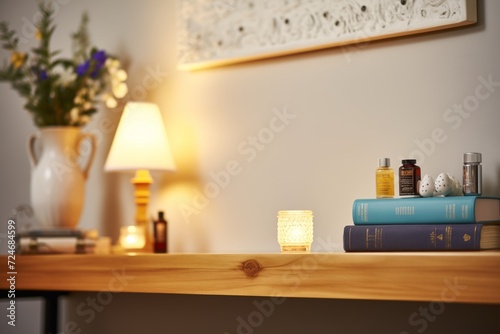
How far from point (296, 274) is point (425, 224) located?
30 centimetres

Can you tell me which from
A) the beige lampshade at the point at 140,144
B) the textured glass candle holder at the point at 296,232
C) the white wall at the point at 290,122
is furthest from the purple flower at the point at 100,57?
the textured glass candle holder at the point at 296,232

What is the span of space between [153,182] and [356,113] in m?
0.79

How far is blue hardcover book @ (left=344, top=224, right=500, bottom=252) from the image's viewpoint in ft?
5.16

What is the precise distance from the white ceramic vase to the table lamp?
204 millimetres

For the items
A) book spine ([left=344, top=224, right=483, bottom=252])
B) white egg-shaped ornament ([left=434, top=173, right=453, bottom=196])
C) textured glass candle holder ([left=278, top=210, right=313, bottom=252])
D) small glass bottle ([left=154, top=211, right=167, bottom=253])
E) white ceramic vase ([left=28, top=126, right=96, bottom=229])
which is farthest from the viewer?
white ceramic vase ([left=28, top=126, right=96, bottom=229])

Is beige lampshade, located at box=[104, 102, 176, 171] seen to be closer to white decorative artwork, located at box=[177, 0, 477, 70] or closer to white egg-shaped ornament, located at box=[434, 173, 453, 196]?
white decorative artwork, located at box=[177, 0, 477, 70]

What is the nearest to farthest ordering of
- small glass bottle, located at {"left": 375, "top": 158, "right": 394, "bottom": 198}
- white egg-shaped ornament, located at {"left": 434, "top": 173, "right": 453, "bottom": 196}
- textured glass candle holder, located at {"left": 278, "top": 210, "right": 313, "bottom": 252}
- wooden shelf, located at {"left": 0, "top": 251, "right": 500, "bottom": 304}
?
wooden shelf, located at {"left": 0, "top": 251, "right": 500, "bottom": 304} → white egg-shaped ornament, located at {"left": 434, "top": 173, "right": 453, "bottom": 196} → small glass bottle, located at {"left": 375, "top": 158, "right": 394, "bottom": 198} → textured glass candle holder, located at {"left": 278, "top": 210, "right": 313, "bottom": 252}

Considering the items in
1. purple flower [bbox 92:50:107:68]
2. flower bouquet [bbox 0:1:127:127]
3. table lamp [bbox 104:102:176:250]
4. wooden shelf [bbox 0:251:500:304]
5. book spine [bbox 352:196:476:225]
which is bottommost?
wooden shelf [bbox 0:251:500:304]

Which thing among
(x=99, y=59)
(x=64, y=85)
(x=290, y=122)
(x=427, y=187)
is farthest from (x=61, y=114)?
(x=427, y=187)

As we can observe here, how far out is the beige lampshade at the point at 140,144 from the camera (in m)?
2.30

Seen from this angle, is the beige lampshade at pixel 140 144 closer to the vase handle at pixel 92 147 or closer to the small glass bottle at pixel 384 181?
the vase handle at pixel 92 147

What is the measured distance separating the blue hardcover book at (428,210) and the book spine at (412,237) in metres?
0.02

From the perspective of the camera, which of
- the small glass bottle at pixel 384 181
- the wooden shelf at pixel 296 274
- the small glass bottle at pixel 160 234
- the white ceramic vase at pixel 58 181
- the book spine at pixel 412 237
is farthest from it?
the white ceramic vase at pixel 58 181

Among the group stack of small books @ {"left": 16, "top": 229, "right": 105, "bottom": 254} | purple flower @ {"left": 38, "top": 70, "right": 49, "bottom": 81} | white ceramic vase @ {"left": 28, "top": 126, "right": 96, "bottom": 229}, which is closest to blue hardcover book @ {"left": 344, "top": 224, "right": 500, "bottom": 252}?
stack of small books @ {"left": 16, "top": 229, "right": 105, "bottom": 254}
